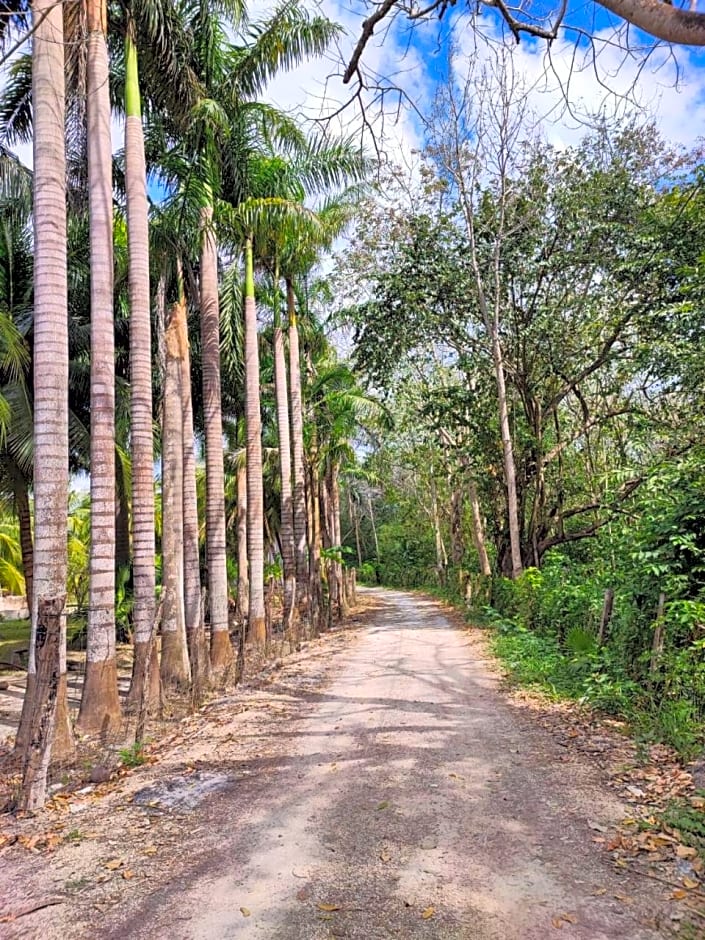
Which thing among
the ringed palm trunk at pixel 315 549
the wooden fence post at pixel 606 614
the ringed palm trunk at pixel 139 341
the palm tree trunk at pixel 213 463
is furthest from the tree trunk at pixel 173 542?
the ringed palm trunk at pixel 315 549

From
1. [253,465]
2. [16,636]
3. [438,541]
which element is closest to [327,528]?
[438,541]

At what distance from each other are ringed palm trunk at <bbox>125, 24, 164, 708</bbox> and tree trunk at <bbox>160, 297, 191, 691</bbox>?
0.89m

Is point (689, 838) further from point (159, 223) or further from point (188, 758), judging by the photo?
point (159, 223)

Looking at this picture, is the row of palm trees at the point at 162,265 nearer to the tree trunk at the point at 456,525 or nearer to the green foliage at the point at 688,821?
the green foliage at the point at 688,821

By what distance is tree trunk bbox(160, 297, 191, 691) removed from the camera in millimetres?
10891

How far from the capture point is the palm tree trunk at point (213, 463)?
12.5 m

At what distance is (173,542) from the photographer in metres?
11.1

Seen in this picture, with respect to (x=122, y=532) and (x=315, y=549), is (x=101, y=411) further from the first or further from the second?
(x=315, y=549)

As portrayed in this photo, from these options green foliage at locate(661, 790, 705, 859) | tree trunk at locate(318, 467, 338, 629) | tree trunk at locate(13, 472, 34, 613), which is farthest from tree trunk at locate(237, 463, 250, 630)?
green foliage at locate(661, 790, 705, 859)

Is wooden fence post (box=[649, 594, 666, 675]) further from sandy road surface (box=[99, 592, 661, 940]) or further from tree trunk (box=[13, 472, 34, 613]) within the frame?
tree trunk (box=[13, 472, 34, 613])

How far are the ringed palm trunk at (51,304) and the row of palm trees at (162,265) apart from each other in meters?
0.02

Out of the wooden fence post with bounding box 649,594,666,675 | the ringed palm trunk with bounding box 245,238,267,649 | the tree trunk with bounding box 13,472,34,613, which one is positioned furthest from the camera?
the tree trunk with bounding box 13,472,34,613

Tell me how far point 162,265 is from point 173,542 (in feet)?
17.8

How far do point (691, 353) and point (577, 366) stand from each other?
17.3 ft
